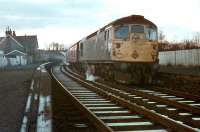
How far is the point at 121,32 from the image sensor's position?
62.1 ft

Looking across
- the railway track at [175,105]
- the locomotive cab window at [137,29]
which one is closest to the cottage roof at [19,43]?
the locomotive cab window at [137,29]

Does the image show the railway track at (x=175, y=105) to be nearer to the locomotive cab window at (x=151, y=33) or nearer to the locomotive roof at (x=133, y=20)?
Result: the locomotive cab window at (x=151, y=33)

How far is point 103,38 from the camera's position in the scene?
21.2 meters

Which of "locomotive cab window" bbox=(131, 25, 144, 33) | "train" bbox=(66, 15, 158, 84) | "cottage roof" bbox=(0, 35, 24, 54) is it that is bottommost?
"train" bbox=(66, 15, 158, 84)

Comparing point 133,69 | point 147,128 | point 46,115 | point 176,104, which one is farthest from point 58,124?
point 133,69

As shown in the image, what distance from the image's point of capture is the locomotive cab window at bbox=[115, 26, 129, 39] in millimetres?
18859

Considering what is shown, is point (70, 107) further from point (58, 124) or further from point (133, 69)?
point (133, 69)

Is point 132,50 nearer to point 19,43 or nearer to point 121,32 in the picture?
point 121,32

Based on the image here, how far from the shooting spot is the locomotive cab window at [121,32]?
18859 mm

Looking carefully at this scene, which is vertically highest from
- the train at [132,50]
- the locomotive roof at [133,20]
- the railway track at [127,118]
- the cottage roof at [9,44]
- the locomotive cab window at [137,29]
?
the cottage roof at [9,44]

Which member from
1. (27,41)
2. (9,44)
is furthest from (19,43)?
(27,41)

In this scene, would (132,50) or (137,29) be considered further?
(137,29)

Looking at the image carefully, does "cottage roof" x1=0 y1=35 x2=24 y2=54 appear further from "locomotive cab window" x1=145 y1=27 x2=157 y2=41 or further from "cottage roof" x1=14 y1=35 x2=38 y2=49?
"locomotive cab window" x1=145 y1=27 x2=157 y2=41

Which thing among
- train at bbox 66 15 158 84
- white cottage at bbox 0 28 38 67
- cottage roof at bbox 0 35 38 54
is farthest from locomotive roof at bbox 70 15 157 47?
cottage roof at bbox 0 35 38 54
